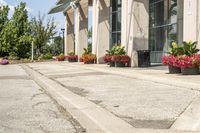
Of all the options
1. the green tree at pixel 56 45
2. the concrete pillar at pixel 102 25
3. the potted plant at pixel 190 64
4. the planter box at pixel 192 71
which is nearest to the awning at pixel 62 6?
the concrete pillar at pixel 102 25

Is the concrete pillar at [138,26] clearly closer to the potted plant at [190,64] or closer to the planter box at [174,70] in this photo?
the planter box at [174,70]

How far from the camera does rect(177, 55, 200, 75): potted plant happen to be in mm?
19484

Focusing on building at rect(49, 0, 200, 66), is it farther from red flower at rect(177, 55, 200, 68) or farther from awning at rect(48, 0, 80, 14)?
awning at rect(48, 0, 80, 14)

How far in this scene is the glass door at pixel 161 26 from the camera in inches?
1323

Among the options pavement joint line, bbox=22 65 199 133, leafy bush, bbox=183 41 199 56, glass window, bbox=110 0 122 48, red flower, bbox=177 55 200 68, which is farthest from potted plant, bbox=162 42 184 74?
glass window, bbox=110 0 122 48

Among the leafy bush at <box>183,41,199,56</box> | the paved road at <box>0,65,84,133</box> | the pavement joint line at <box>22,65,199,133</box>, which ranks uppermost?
the leafy bush at <box>183,41,199,56</box>

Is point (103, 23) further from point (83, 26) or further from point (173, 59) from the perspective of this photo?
point (173, 59)

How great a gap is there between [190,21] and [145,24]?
31.7ft

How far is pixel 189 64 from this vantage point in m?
19.5

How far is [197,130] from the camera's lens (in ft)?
26.2

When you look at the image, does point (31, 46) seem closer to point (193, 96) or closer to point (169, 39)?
point (169, 39)

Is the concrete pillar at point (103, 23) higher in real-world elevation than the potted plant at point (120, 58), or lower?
higher

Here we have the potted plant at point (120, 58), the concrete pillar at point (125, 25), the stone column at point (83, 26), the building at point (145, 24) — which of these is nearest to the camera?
the building at point (145, 24)

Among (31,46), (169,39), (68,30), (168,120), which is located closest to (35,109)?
(168,120)
